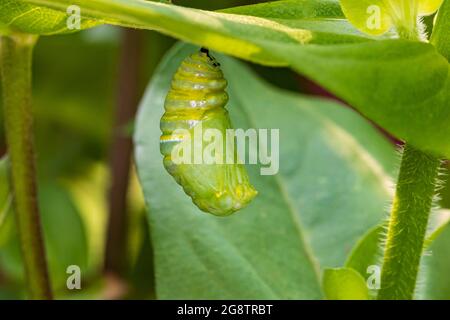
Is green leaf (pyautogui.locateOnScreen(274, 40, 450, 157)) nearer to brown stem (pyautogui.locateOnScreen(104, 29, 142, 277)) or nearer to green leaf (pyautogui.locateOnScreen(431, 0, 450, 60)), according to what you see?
green leaf (pyautogui.locateOnScreen(431, 0, 450, 60))

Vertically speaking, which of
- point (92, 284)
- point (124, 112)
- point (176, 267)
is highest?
point (124, 112)

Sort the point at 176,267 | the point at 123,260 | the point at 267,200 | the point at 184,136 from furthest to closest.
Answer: the point at 123,260 → the point at 267,200 → the point at 176,267 → the point at 184,136

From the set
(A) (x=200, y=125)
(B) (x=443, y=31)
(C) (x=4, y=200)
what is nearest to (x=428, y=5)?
(B) (x=443, y=31)

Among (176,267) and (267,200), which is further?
(267,200)

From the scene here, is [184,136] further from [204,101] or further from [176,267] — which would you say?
[176,267]

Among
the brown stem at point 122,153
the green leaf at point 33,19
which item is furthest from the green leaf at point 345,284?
the brown stem at point 122,153

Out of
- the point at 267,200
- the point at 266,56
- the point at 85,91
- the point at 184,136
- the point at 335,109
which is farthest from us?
the point at 85,91
